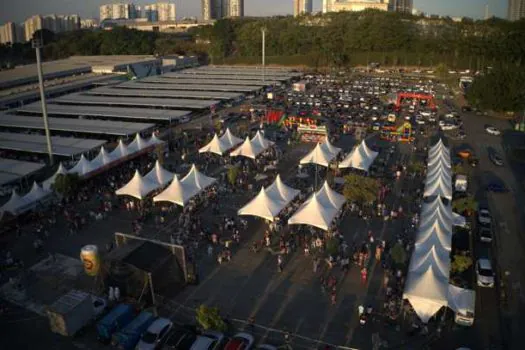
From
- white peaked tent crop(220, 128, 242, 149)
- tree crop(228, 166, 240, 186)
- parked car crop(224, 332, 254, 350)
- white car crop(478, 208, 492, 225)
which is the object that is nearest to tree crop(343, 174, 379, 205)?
white car crop(478, 208, 492, 225)

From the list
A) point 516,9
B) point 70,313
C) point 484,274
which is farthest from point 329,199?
point 516,9

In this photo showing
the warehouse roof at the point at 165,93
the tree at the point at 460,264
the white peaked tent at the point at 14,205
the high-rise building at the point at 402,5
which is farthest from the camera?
the high-rise building at the point at 402,5

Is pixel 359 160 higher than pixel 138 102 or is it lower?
lower

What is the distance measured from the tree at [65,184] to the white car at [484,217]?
2013 centimetres

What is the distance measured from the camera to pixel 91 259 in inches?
665

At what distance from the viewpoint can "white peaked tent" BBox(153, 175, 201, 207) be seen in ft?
74.0

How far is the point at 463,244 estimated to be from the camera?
1898cm

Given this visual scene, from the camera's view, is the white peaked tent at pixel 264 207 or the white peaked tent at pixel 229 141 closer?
the white peaked tent at pixel 264 207

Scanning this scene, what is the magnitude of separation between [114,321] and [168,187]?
32.9 feet

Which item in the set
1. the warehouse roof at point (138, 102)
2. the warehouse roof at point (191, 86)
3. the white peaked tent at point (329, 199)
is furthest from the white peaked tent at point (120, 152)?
the warehouse roof at point (191, 86)

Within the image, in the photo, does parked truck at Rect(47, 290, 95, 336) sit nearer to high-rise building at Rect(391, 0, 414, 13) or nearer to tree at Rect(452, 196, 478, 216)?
tree at Rect(452, 196, 478, 216)

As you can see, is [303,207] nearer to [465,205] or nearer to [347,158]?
[465,205]

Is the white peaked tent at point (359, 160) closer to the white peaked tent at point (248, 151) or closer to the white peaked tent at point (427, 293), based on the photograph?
the white peaked tent at point (248, 151)

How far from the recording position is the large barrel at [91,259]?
16.8m
